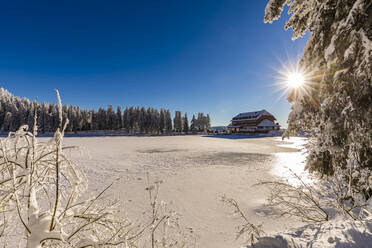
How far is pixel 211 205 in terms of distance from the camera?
6223mm

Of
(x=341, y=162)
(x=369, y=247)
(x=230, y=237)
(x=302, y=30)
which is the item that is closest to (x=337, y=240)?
(x=369, y=247)

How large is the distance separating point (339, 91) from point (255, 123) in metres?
61.4

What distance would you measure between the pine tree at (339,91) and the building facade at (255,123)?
58068 millimetres

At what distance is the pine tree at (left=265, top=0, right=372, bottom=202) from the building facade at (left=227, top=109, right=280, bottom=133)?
191 feet

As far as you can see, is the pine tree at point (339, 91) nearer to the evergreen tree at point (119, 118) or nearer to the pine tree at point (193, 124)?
Result: the evergreen tree at point (119, 118)

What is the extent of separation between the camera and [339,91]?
239 centimetres

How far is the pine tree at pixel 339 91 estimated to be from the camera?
2064mm

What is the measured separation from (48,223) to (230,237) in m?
4.56

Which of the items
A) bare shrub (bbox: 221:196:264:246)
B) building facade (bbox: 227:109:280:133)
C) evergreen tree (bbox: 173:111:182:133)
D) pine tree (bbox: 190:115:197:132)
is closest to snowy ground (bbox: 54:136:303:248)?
bare shrub (bbox: 221:196:264:246)

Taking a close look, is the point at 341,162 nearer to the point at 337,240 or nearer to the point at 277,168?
the point at 337,240

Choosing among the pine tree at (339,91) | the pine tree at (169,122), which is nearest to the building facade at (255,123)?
the pine tree at (169,122)

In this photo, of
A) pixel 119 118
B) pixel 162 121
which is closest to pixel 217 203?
pixel 162 121

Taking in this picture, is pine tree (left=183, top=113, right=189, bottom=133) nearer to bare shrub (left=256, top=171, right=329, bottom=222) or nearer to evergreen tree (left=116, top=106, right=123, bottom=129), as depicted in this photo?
evergreen tree (left=116, top=106, right=123, bottom=129)

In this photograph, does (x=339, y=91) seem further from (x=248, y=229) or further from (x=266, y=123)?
(x=266, y=123)
